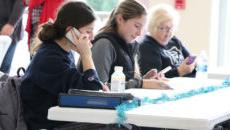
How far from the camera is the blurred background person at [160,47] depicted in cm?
353

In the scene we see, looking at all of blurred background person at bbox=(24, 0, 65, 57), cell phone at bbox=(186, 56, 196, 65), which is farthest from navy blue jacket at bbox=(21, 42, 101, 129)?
blurred background person at bbox=(24, 0, 65, 57)

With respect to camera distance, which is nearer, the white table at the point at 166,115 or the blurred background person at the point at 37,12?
the white table at the point at 166,115

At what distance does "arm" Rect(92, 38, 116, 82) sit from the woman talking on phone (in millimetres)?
338

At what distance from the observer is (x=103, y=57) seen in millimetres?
2809

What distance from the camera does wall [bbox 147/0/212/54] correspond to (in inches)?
196

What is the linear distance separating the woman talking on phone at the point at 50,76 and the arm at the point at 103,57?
1.11 ft

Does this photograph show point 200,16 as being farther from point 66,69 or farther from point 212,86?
point 66,69

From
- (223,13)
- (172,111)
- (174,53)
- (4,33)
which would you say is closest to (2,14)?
(4,33)

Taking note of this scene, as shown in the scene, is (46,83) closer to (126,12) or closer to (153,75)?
(126,12)

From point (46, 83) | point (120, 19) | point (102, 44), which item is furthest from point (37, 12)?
point (46, 83)

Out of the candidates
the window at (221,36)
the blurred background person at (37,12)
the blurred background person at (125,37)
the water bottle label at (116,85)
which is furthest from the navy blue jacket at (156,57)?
the window at (221,36)

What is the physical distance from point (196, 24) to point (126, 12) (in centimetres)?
214

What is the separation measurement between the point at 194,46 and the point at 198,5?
1.28ft

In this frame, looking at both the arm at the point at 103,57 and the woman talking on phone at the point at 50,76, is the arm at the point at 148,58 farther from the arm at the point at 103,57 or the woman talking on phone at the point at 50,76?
the woman talking on phone at the point at 50,76
